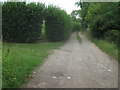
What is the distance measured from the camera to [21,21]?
13656 mm

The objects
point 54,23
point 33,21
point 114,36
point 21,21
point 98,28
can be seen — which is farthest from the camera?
point 98,28

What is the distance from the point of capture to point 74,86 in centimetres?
491

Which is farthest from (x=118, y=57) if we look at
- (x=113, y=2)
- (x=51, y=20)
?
(x=51, y=20)

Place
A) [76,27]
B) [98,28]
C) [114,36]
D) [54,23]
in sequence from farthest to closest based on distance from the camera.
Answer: [76,27], [98,28], [54,23], [114,36]

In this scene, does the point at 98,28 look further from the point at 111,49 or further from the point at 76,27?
the point at 76,27

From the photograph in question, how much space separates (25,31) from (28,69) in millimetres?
8189

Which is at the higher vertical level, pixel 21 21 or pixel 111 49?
pixel 21 21

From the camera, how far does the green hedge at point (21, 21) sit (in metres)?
13.4

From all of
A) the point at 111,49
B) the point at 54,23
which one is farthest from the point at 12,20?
the point at 111,49

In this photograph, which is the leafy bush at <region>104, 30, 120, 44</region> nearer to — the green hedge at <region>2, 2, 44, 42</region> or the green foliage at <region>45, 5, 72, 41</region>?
the green foliage at <region>45, 5, 72, 41</region>

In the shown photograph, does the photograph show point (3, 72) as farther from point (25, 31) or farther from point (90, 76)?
point (25, 31)

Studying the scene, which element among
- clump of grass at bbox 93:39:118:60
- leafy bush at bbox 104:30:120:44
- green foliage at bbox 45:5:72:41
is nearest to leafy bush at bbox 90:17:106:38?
green foliage at bbox 45:5:72:41

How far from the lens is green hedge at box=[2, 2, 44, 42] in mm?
13375

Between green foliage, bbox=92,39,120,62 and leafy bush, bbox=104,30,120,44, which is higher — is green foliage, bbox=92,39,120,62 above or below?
below
